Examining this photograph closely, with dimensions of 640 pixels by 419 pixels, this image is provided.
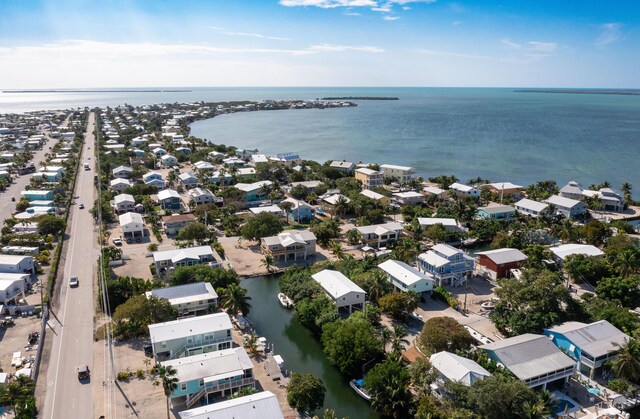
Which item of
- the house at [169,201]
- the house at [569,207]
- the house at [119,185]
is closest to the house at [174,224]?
the house at [169,201]

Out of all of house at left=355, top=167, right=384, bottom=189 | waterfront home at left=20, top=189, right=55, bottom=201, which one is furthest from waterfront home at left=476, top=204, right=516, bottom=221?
waterfront home at left=20, top=189, right=55, bottom=201

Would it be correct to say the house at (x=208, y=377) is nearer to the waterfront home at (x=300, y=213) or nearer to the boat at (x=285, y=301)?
the boat at (x=285, y=301)

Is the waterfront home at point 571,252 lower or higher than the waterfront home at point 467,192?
lower

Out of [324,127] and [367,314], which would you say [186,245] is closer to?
[367,314]

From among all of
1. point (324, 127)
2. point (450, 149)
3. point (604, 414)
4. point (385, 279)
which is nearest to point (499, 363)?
point (604, 414)

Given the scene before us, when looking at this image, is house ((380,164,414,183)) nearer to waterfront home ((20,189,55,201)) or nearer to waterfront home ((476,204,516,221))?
waterfront home ((476,204,516,221))

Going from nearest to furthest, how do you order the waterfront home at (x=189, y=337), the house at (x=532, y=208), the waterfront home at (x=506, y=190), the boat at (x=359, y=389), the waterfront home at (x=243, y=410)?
1. the waterfront home at (x=243, y=410)
2. the boat at (x=359, y=389)
3. the waterfront home at (x=189, y=337)
4. the house at (x=532, y=208)
5. the waterfront home at (x=506, y=190)
